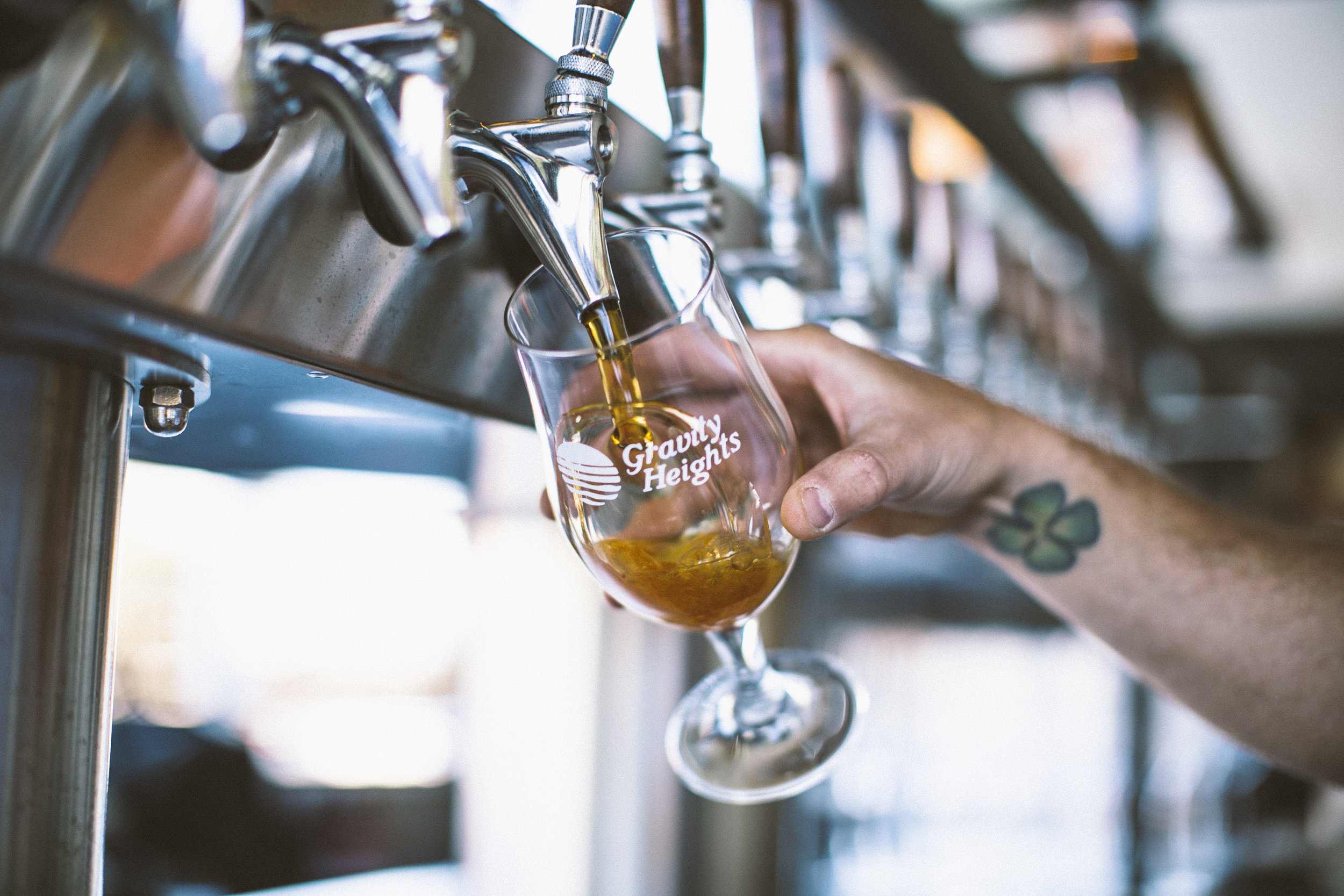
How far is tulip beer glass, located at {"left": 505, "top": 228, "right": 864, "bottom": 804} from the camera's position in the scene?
0.48 metres

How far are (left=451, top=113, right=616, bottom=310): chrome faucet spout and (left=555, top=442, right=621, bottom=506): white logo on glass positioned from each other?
64mm

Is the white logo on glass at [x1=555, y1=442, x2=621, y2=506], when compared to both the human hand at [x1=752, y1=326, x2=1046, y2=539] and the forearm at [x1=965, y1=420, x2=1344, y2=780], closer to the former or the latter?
the human hand at [x1=752, y1=326, x2=1046, y2=539]

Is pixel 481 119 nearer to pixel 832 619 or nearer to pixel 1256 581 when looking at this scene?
pixel 1256 581

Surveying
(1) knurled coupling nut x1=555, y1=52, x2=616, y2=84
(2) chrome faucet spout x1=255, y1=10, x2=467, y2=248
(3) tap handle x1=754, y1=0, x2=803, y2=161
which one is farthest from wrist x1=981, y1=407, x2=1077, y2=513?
(2) chrome faucet spout x1=255, y1=10, x2=467, y2=248

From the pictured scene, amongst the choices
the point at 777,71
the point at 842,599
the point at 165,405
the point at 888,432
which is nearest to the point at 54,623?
the point at 165,405

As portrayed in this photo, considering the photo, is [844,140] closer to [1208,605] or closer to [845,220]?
[845,220]

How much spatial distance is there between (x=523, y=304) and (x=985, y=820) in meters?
3.13

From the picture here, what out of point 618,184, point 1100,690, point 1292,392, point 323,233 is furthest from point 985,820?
point 323,233

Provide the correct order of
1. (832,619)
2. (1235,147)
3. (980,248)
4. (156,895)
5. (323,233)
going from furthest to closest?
(1235,147)
(832,619)
(980,248)
(156,895)
(323,233)

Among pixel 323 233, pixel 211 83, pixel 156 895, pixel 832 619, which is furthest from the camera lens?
pixel 832 619

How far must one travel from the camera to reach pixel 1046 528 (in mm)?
927

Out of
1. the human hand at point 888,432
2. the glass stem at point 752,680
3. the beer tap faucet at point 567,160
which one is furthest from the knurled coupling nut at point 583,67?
the glass stem at point 752,680

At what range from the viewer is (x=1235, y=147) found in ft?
10.6

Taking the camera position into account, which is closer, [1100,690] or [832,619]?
[832,619]
